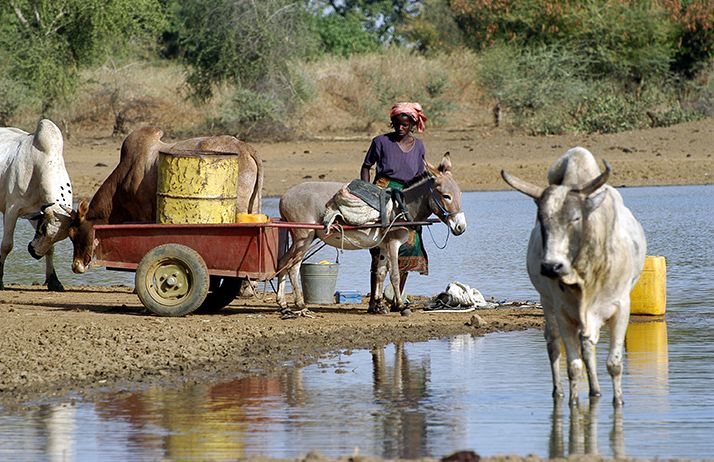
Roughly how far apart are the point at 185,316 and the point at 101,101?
2595 cm

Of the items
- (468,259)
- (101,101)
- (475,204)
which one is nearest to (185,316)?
(468,259)

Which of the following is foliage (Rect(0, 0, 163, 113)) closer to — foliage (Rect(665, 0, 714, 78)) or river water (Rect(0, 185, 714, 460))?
foliage (Rect(665, 0, 714, 78))

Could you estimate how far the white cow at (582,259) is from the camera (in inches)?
311

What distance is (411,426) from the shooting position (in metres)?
7.93

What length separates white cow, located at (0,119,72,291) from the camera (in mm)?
14391

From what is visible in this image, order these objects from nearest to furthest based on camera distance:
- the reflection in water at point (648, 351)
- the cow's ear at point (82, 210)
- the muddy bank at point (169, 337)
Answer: the reflection in water at point (648, 351)
the muddy bank at point (169, 337)
the cow's ear at point (82, 210)

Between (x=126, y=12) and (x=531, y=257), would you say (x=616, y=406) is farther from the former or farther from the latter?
(x=126, y=12)

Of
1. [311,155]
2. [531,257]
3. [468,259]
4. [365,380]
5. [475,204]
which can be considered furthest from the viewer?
[311,155]

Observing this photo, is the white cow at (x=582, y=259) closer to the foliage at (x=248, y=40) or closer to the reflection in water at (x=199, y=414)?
the reflection in water at (x=199, y=414)

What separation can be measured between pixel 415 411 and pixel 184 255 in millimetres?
4078

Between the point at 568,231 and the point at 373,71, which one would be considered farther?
the point at 373,71

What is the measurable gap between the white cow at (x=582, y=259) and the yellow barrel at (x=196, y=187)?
13.9 ft

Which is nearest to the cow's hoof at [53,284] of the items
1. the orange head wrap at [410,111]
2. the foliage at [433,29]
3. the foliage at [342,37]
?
the orange head wrap at [410,111]

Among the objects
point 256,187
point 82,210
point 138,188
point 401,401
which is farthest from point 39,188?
point 401,401
